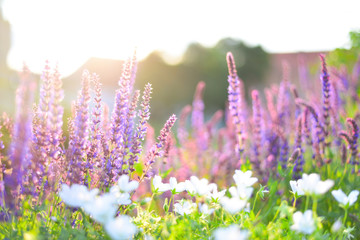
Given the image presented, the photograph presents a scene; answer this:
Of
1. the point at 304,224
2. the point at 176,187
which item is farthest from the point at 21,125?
the point at 304,224

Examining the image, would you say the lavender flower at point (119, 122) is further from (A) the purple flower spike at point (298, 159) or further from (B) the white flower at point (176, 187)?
(A) the purple flower spike at point (298, 159)

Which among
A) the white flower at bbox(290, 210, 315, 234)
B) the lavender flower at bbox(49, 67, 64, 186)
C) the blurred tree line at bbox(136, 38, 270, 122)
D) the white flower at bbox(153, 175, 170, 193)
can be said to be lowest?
the white flower at bbox(290, 210, 315, 234)

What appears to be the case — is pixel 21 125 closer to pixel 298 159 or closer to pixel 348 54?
pixel 298 159

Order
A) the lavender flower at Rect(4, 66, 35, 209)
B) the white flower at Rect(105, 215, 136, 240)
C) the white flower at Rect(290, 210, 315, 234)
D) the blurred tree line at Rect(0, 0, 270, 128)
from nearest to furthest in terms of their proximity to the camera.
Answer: the white flower at Rect(105, 215, 136, 240), the white flower at Rect(290, 210, 315, 234), the lavender flower at Rect(4, 66, 35, 209), the blurred tree line at Rect(0, 0, 270, 128)

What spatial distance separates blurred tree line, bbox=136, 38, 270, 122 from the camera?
1035 inches

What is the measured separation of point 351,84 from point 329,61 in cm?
170

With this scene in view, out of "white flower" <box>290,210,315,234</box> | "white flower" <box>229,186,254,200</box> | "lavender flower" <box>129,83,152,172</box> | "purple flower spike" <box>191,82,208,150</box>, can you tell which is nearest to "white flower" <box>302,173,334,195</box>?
"white flower" <box>290,210,315,234</box>

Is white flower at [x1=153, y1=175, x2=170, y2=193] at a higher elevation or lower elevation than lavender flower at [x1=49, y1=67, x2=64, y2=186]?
lower

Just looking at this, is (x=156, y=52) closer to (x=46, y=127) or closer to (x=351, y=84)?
(x=351, y=84)

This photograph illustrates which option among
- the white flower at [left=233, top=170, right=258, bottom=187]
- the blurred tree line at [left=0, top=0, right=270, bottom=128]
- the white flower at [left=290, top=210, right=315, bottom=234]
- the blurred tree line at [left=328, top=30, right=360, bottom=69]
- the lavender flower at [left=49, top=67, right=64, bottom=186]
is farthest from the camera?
the blurred tree line at [left=0, top=0, right=270, bottom=128]

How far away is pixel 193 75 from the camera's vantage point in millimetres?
27953

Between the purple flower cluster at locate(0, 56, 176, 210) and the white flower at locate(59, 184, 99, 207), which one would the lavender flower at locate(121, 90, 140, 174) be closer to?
the purple flower cluster at locate(0, 56, 176, 210)

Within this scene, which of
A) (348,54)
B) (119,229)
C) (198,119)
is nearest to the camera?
(119,229)

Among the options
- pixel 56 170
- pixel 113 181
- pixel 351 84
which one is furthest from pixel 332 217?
pixel 351 84
